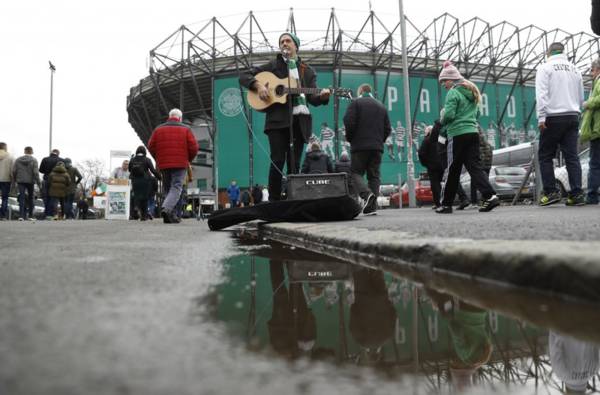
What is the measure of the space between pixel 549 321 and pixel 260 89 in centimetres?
436

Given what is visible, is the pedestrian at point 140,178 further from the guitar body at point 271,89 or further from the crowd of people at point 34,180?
the guitar body at point 271,89

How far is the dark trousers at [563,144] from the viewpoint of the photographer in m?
5.16

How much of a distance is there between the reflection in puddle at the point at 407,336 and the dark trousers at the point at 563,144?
4736 mm

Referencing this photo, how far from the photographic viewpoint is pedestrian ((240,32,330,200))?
4.90 m

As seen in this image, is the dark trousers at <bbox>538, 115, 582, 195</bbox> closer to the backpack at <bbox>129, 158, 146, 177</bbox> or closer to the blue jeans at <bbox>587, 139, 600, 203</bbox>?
the blue jeans at <bbox>587, 139, 600, 203</bbox>

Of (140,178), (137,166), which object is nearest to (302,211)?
(137,166)

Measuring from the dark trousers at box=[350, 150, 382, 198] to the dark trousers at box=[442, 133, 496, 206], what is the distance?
1019mm

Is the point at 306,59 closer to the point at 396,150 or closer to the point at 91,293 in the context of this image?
the point at 396,150

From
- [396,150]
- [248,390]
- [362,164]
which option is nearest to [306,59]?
[396,150]

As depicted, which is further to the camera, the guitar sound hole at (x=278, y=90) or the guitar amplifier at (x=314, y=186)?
the guitar sound hole at (x=278, y=90)

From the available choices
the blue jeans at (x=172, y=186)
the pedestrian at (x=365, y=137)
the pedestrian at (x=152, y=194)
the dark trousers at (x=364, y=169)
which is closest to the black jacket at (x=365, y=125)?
Answer: the pedestrian at (x=365, y=137)

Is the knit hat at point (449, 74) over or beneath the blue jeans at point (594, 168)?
over

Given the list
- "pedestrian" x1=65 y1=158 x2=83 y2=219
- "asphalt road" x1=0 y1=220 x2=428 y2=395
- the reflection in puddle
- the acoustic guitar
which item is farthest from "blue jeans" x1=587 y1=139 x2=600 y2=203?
"pedestrian" x1=65 y1=158 x2=83 y2=219

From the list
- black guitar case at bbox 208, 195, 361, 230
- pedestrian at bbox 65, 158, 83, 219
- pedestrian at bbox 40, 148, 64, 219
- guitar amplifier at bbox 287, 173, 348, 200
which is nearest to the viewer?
black guitar case at bbox 208, 195, 361, 230
